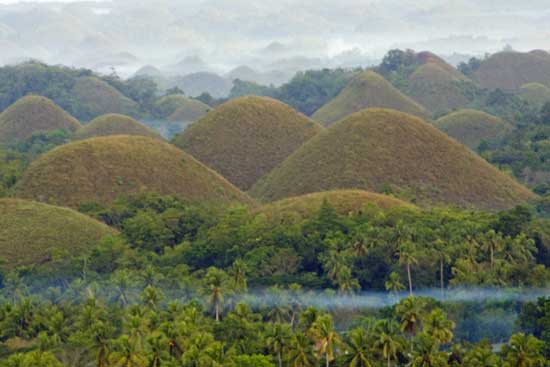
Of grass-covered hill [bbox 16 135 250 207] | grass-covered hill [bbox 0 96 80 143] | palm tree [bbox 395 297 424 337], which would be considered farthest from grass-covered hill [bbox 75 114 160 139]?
palm tree [bbox 395 297 424 337]

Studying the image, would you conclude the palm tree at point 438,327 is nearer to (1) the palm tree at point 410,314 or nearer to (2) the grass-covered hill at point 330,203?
(1) the palm tree at point 410,314

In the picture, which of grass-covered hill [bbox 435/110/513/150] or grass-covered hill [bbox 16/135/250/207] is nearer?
grass-covered hill [bbox 16/135/250/207]

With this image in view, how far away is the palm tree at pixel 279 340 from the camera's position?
57.8 meters

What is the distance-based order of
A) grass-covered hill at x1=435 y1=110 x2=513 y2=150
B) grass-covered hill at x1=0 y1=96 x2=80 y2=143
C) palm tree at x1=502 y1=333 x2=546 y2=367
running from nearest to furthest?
palm tree at x1=502 y1=333 x2=546 y2=367 < grass-covered hill at x1=435 y1=110 x2=513 y2=150 < grass-covered hill at x1=0 y1=96 x2=80 y2=143

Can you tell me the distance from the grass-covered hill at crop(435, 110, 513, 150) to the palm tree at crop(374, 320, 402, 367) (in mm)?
113711

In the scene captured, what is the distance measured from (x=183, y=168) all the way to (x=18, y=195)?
2067 centimetres

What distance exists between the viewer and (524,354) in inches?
2154

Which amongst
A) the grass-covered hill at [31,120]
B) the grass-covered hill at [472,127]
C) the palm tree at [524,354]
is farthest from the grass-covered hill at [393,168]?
the grass-covered hill at [31,120]

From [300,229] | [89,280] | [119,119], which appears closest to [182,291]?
[89,280]

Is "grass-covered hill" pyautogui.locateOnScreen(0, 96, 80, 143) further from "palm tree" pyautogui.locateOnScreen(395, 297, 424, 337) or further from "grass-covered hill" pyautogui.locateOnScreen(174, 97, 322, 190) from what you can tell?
"palm tree" pyautogui.locateOnScreen(395, 297, 424, 337)

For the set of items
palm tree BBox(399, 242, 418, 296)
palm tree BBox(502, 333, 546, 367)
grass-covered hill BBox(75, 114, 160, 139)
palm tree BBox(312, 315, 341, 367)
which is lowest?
palm tree BBox(502, 333, 546, 367)

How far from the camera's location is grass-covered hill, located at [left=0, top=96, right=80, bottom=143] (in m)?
182

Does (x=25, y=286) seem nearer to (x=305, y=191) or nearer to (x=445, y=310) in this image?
(x=445, y=310)

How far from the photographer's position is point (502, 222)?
84.1 metres
